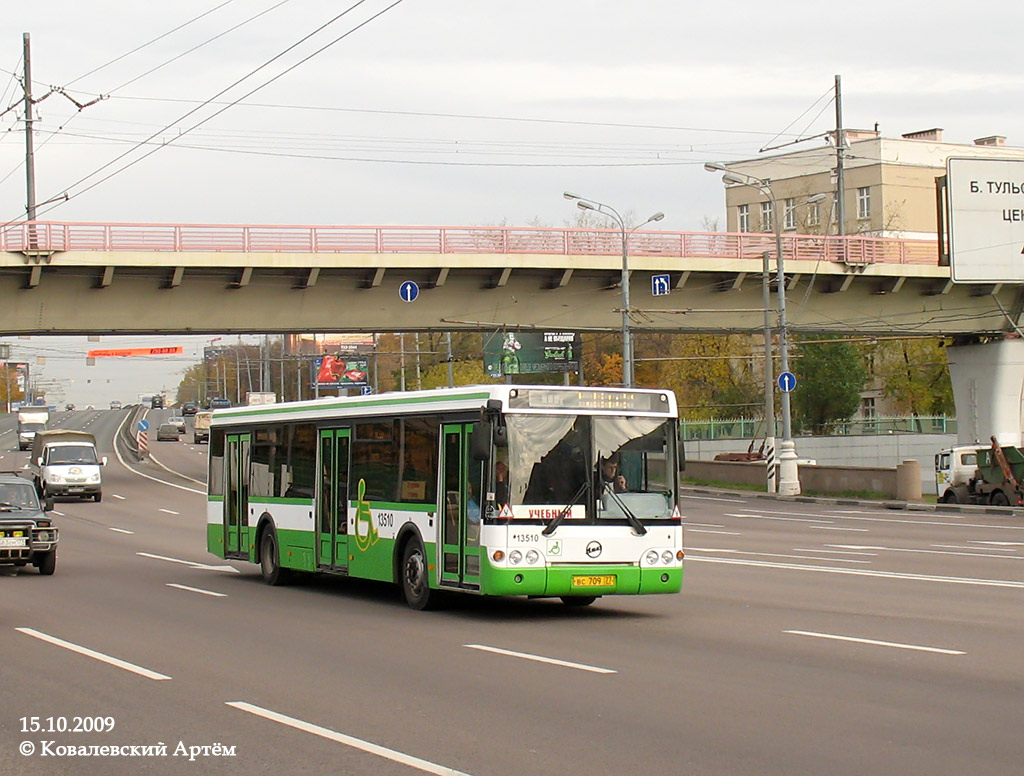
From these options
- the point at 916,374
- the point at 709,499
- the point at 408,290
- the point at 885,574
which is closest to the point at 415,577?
the point at 885,574

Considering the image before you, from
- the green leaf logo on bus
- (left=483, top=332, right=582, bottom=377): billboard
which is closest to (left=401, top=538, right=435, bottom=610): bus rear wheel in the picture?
the green leaf logo on bus

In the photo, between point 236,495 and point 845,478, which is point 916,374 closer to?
point 845,478

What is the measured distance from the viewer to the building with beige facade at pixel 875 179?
293ft

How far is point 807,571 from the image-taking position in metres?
20.7

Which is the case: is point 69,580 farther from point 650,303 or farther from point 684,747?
point 650,303

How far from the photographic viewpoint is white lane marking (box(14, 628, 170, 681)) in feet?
35.6

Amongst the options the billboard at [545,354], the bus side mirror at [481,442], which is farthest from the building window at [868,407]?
the bus side mirror at [481,442]

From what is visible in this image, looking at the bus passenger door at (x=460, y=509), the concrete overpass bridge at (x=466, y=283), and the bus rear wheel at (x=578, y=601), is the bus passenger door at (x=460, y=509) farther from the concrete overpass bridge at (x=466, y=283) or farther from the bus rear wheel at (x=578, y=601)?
the concrete overpass bridge at (x=466, y=283)

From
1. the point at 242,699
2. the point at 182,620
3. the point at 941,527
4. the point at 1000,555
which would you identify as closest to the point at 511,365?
the point at 941,527

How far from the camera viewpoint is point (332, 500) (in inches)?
699

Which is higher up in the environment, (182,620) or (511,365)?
(511,365)

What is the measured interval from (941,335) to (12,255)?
32309mm

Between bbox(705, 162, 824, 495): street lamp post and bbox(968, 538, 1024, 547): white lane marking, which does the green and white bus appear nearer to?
bbox(968, 538, 1024, 547): white lane marking

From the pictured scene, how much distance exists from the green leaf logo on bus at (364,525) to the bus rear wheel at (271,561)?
2.76 meters
